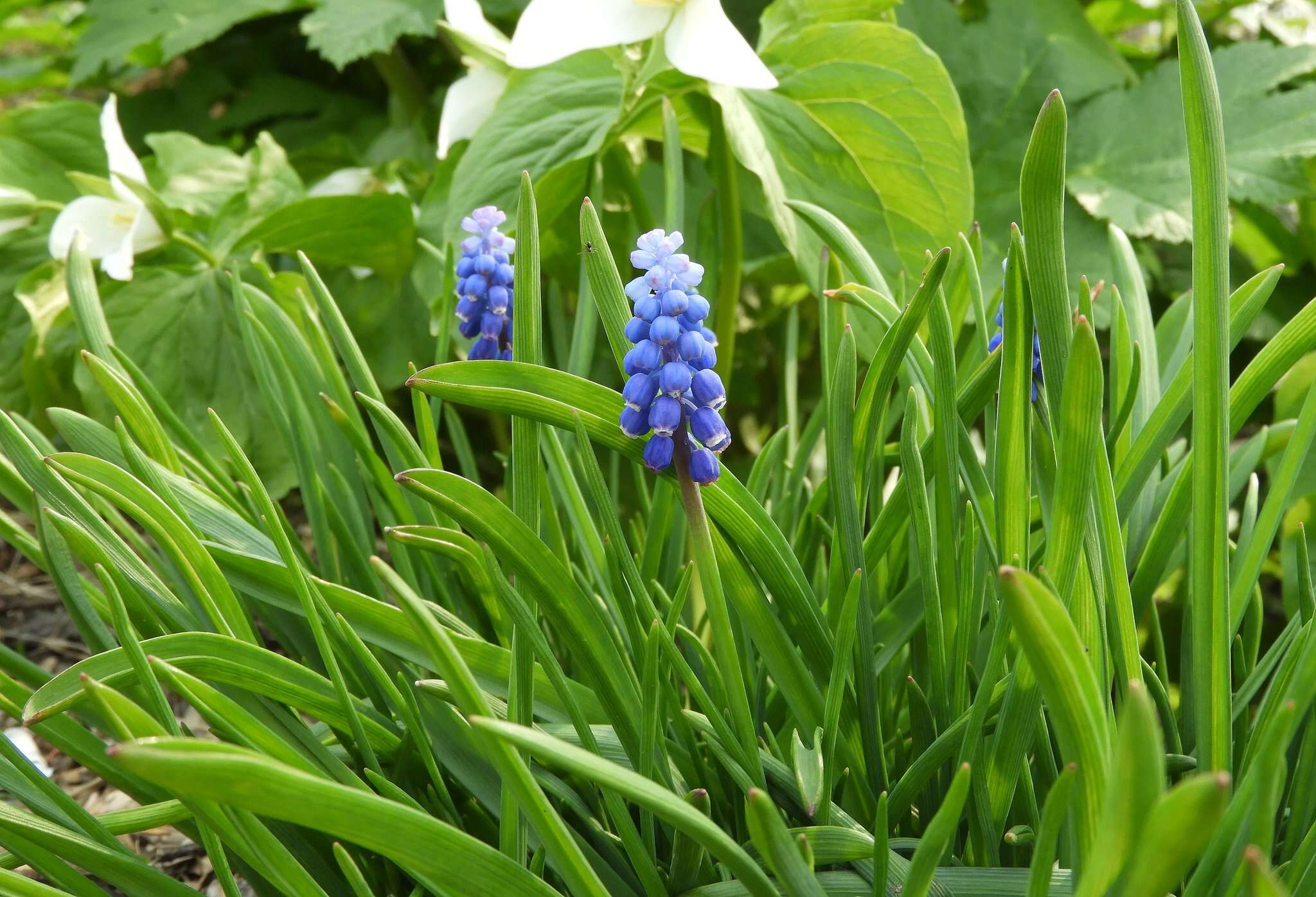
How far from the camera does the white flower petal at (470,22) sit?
1399mm

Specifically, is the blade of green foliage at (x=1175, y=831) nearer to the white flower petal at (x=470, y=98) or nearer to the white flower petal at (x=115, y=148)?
the white flower petal at (x=470, y=98)

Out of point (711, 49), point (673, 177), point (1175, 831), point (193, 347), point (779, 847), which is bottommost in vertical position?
point (193, 347)

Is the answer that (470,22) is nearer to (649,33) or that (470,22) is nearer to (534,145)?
(534,145)

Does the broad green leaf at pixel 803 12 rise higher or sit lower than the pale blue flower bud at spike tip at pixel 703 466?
higher

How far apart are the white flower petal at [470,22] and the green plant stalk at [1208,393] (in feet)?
3.38

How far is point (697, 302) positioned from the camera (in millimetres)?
619

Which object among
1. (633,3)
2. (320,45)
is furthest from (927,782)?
(320,45)

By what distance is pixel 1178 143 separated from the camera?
1871 mm

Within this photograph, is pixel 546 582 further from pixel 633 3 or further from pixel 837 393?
pixel 633 3

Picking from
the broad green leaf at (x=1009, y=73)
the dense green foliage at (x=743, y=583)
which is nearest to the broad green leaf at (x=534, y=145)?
the dense green foliage at (x=743, y=583)

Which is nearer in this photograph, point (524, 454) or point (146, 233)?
point (524, 454)

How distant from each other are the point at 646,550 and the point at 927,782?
0.31 metres

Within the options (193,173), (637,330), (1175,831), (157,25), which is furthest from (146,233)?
(1175,831)

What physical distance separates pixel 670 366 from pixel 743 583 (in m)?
0.20
